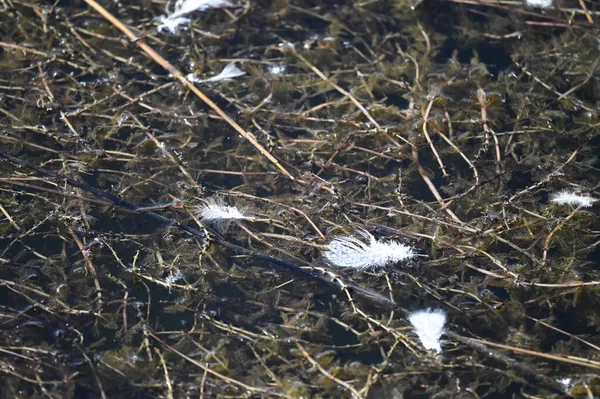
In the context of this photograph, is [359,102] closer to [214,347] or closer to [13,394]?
[214,347]

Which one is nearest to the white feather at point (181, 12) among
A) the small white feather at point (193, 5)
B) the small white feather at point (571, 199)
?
the small white feather at point (193, 5)

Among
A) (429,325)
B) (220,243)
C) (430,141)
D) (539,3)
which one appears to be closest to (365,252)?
(429,325)

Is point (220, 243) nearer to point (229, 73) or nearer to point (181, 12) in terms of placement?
point (229, 73)

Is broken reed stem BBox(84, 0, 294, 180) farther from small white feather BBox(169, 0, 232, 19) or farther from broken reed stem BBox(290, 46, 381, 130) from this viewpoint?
broken reed stem BBox(290, 46, 381, 130)

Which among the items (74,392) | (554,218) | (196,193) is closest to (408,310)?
(554,218)

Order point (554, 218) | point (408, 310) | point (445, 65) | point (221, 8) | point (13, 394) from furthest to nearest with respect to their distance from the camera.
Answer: point (221, 8) → point (445, 65) → point (554, 218) → point (408, 310) → point (13, 394)
